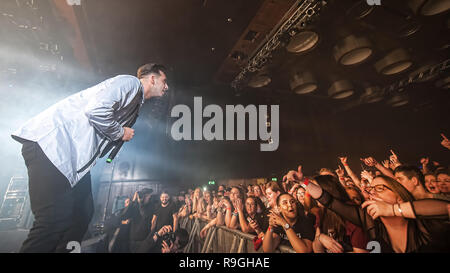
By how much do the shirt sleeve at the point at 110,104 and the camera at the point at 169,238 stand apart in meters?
2.78

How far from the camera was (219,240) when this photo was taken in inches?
126

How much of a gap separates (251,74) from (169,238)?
409cm

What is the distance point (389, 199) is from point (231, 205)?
226 cm

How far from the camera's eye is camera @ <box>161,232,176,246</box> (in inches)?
131

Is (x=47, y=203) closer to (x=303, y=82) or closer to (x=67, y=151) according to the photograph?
(x=67, y=151)

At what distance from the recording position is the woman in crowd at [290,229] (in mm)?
1992

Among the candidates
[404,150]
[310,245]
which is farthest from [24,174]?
[404,150]

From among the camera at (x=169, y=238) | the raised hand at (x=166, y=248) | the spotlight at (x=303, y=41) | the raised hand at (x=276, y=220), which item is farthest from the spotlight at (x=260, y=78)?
the raised hand at (x=166, y=248)

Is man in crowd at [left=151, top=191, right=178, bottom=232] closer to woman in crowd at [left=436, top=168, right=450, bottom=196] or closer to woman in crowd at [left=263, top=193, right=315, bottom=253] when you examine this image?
woman in crowd at [left=263, top=193, right=315, bottom=253]

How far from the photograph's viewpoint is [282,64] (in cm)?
501

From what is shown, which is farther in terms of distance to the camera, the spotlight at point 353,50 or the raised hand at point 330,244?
the spotlight at point 353,50

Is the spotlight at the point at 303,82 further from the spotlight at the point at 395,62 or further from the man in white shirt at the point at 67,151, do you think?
the man in white shirt at the point at 67,151

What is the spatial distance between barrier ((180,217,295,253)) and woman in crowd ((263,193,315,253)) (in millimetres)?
94
